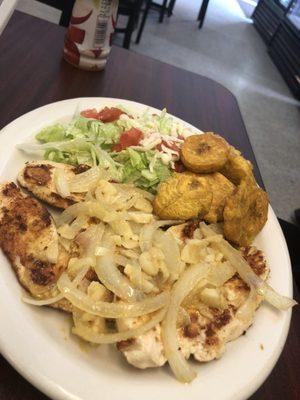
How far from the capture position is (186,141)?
5.19 ft

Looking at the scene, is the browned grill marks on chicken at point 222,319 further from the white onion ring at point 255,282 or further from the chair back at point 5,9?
the chair back at point 5,9

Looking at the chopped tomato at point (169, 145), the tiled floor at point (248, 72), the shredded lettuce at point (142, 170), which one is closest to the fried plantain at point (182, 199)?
the shredded lettuce at point (142, 170)

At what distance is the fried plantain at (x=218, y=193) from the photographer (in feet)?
4.60

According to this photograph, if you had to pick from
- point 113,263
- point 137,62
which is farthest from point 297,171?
point 113,263

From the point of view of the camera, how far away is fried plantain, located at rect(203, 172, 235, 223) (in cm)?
140

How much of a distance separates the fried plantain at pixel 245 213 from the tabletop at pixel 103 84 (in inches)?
14.3

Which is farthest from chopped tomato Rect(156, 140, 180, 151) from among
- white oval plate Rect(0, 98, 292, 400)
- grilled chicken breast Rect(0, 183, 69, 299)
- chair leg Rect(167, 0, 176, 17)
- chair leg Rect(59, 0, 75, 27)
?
chair leg Rect(167, 0, 176, 17)

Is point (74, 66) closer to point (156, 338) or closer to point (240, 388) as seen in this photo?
point (156, 338)

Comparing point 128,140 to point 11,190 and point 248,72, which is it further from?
point 248,72

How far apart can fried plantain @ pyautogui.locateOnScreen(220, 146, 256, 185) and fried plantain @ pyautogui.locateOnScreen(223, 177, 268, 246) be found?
48 millimetres

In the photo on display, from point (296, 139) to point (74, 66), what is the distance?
4.03 metres

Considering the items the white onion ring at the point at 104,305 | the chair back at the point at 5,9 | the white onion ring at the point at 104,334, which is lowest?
the white onion ring at the point at 104,334

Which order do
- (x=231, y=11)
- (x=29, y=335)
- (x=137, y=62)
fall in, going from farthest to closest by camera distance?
(x=231, y=11) → (x=137, y=62) → (x=29, y=335)

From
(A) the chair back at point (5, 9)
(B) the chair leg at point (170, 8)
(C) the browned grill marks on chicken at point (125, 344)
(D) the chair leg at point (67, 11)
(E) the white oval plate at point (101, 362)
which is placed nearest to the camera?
(E) the white oval plate at point (101, 362)
